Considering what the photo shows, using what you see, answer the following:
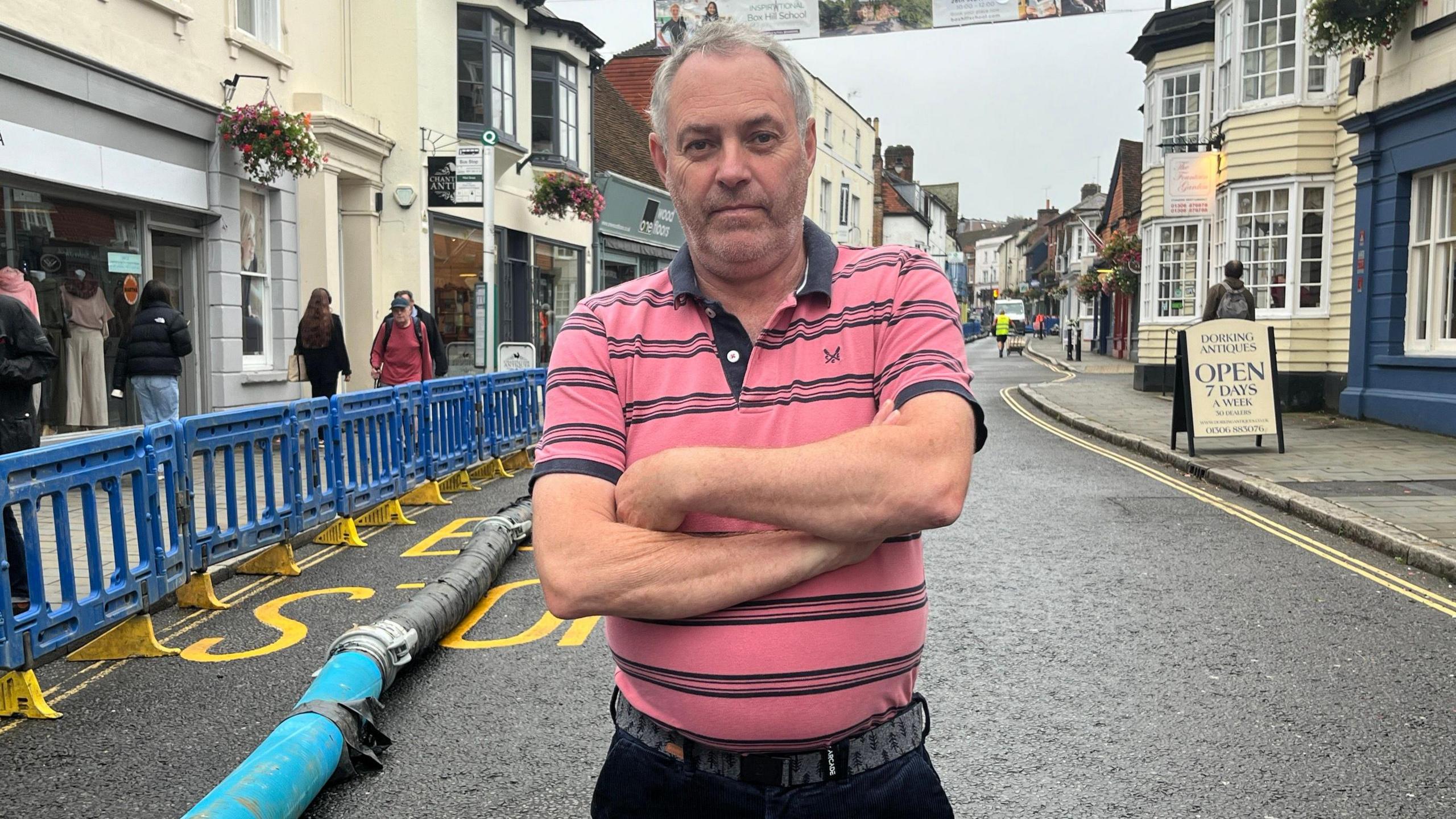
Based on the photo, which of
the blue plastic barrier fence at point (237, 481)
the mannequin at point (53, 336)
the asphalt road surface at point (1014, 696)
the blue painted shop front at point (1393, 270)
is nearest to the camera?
the asphalt road surface at point (1014, 696)

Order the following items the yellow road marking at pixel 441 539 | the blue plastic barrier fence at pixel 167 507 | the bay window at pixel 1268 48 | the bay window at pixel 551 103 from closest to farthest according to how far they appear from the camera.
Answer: the blue plastic barrier fence at pixel 167 507, the yellow road marking at pixel 441 539, the bay window at pixel 1268 48, the bay window at pixel 551 103

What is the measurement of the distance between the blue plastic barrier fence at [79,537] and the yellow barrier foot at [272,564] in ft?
4.73

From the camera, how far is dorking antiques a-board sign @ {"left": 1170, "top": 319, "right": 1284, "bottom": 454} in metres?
12.0

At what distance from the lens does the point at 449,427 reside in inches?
415

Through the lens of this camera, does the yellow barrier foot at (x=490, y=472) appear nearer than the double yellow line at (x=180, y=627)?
No

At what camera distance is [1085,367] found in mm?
33438

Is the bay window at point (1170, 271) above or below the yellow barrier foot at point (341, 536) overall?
above

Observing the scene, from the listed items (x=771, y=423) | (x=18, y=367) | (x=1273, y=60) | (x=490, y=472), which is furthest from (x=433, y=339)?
(x=1273, y=60)

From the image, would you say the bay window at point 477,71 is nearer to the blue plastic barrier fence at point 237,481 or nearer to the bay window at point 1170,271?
the blue plastic barrier fence at point 237,481

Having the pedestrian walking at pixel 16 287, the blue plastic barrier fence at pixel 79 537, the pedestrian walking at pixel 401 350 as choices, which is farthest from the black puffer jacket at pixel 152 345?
the blue plastic barrier fence at pixel 79 537

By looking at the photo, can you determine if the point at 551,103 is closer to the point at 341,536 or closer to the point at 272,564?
the point at 341,536

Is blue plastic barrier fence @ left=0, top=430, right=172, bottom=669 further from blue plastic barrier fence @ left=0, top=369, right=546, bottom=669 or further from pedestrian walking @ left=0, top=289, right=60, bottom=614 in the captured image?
pedestrian walking @ left=0, top=289, right=60, bottom=614

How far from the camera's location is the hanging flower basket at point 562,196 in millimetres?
21547

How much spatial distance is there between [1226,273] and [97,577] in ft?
47.1
